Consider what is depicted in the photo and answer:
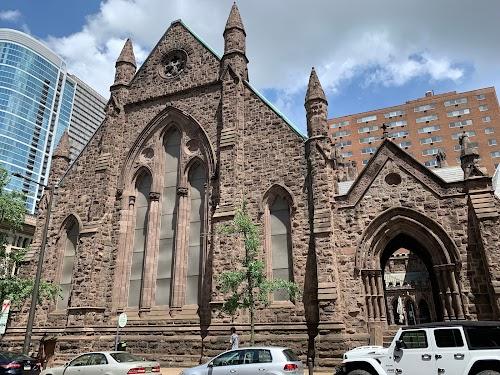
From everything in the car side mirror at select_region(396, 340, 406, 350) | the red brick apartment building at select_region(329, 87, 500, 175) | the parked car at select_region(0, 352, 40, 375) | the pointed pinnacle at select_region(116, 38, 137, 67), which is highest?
the red brick apartment building at select_region(329, 87, 500, 175)

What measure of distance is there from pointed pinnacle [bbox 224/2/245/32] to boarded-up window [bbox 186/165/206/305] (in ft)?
26.7

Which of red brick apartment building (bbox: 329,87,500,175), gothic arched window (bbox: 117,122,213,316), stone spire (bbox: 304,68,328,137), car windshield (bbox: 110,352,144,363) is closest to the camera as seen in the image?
car windshield (bbox: 110,352,144,363)

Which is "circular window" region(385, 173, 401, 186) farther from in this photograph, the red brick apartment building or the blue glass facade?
the blue glass facade

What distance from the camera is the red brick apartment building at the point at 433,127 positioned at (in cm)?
6988

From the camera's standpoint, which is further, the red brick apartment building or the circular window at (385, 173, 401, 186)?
the red brick apartment building

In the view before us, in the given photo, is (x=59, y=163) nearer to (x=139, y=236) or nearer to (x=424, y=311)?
(x=139, y=236)

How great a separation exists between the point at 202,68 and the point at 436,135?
61.7 m

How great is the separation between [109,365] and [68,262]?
38.9 feet

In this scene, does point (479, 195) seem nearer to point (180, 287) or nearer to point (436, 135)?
point (180, 287)

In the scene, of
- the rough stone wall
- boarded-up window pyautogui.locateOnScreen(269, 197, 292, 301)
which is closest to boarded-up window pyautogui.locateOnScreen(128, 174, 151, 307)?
boarded-up window pyautogui.locateOnScreen(269, 197, 292, 301)

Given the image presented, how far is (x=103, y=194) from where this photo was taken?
2173cm

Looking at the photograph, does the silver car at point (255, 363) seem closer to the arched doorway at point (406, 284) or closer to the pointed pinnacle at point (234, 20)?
the pointed pinnacle at point (234, 20)

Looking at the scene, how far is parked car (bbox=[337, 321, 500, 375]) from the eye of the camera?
27.1 feet

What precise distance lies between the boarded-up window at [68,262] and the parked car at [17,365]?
6.36 metres
